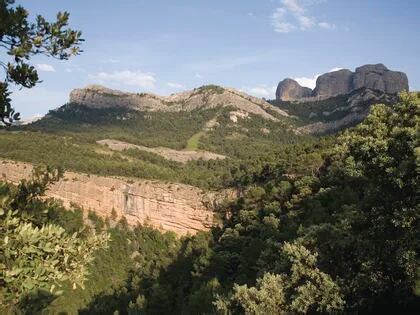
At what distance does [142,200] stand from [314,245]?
6258cm

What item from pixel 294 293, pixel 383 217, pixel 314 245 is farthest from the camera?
pixel 314 245

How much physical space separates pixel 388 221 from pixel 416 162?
3.87m

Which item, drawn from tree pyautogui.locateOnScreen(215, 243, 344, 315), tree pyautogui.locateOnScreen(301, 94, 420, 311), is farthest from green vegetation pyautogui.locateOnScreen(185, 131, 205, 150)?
tree pyautogui.locateOnScreen(301, 94, 420, 311)

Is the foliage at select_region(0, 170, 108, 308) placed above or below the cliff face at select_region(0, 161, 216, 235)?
above

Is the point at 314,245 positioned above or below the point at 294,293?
above

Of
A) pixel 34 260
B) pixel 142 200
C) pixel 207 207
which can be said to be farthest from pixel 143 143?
pixel 34 260

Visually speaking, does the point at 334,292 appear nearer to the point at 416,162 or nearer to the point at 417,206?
the point at 417,206

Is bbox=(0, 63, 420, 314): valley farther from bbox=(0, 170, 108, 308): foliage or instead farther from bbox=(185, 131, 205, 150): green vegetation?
bbox=(185, 131, 205, 150): green vegetation

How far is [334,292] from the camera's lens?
21828 millimetres

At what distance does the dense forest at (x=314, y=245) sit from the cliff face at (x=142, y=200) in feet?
59.9

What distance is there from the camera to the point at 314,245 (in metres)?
25.7

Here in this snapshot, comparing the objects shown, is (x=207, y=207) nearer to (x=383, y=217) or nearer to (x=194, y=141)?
(x=383, y=217)

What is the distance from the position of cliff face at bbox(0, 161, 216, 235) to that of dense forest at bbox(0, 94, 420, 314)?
1825 cm

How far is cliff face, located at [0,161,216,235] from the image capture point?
82.0 m
